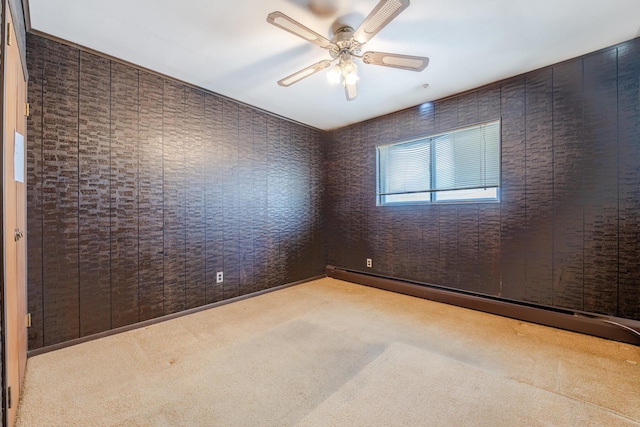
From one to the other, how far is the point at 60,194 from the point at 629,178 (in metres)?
4.71

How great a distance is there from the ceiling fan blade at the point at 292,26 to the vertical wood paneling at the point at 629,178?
2563 mm

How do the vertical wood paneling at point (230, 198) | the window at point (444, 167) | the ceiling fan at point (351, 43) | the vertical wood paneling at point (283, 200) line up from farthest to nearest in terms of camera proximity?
the vertical wood paneling at point (283, 200)
the vertical wood paneling at point (230, 198)
the window at point (444, 167)
the ceiling fan at point (351, 43)

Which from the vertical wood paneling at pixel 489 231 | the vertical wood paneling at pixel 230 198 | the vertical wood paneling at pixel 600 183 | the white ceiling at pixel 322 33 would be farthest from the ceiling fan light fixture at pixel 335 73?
the vertical wood paneling at pixel 600 183

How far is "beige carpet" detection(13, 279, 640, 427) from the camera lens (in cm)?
145

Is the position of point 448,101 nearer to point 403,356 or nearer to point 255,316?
point 403,356

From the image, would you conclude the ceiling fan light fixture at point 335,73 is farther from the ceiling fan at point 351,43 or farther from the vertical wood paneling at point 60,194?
the vertical wood paneling at point 60,194

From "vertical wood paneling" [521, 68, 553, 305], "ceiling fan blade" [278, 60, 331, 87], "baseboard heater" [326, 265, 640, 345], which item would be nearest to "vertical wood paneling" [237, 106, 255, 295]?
"ceiling fan blade" [278, 60, 331, 87]

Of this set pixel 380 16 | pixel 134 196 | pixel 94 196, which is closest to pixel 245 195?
pixel 134 196

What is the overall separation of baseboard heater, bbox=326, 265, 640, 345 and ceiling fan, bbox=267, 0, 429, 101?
8.27 feet

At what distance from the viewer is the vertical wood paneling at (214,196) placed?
3070 mm

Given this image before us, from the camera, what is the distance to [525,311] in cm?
269

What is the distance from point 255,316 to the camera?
9.25ft

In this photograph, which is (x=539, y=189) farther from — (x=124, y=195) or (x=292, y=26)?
(x=124, y=195)

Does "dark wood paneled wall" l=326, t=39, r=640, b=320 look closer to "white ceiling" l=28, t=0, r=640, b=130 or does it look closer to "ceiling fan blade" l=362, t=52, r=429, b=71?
"white ceiling" l=28, t=0, r=640, b=130
